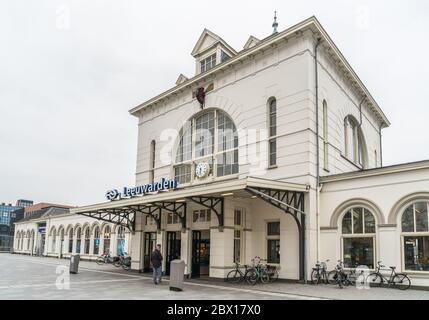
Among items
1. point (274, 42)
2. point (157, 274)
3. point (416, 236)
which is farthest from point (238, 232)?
point (274, 42)

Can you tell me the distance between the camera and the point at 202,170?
2273 cm

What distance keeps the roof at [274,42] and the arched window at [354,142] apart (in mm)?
2171

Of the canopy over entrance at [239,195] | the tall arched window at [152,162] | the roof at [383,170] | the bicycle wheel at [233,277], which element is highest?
the tall arched window at [152,162]

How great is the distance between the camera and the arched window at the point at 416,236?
15.4 meters

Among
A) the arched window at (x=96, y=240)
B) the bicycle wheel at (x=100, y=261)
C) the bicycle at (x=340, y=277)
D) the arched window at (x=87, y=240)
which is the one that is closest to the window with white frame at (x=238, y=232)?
the bicycle at (x=340, y=277)

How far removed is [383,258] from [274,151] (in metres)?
6.66

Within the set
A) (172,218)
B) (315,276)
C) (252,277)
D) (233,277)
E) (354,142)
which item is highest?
(354,142)

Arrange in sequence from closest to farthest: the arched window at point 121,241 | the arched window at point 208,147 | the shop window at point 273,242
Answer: the shop window at point 273,242 < the arched window at point 208,147 < the arched window at point 121,241

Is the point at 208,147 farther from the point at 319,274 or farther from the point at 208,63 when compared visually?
the point at 319,274

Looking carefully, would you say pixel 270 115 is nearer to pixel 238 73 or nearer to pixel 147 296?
pixel 238 73

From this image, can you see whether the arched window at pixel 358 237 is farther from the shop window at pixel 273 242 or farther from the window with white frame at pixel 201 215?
the window with white frame at pixel 201 215

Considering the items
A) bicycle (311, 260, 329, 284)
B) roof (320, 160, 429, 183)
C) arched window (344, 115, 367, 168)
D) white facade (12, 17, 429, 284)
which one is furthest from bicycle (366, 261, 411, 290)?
arched window (344, 115, 367, 168)

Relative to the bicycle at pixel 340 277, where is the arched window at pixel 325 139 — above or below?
above

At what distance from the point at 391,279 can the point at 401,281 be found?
1.17ft
